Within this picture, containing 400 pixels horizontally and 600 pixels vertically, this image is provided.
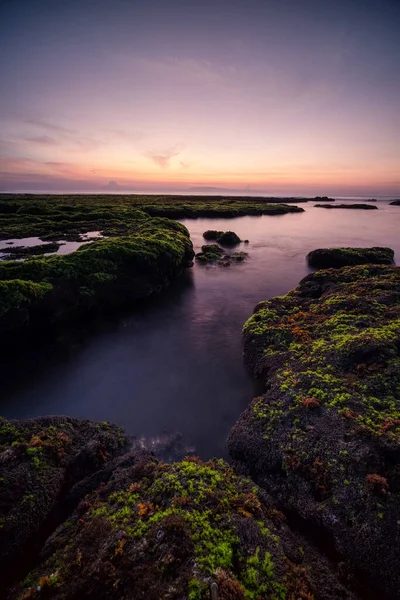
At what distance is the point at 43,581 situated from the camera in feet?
12.0

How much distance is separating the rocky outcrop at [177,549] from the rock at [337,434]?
0.51m

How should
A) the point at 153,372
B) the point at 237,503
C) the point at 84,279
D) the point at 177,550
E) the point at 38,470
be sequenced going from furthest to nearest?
the point at 84,279 < the point at 153,372 < the point at 38,470 < the point at 237,503 < the point at 177,550

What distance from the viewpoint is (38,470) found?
5352 millimetres

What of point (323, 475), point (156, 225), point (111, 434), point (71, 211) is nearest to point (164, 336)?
point (111, 434)

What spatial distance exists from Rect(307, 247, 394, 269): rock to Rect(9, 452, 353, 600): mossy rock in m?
20.7

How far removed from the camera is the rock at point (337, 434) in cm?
436

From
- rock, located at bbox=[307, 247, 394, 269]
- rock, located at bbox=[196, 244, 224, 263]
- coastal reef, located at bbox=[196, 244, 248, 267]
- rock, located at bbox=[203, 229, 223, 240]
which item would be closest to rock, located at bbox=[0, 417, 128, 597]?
coastal reef, located at bbox=[196, 244, 248, 267]

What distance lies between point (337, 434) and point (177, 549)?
3.56m

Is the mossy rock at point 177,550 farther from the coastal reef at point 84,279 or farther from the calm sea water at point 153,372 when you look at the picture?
the coastal reef at point 84,279

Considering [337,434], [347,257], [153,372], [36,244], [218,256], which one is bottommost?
[153,372]

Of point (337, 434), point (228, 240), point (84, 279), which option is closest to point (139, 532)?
point (337, 434)

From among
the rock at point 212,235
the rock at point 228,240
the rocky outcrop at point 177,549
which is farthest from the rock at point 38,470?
the rock at point 212,235

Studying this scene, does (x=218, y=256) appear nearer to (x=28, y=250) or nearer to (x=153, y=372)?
(x=28, y=250)

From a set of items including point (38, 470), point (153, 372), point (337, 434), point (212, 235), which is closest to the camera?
point (38, 470)
